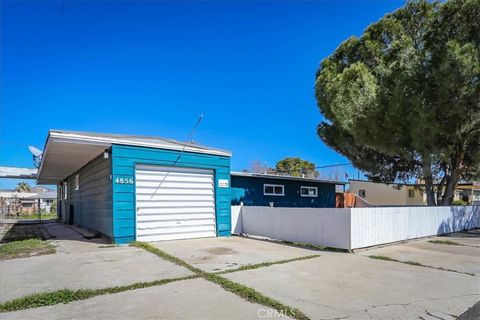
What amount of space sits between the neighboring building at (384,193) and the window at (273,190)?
17.6 metres

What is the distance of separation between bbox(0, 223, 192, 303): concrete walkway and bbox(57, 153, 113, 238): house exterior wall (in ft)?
6.75

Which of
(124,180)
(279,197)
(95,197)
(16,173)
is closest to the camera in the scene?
(124,180)

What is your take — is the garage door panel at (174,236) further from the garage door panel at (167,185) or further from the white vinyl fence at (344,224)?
the garage door panel at (167,185)

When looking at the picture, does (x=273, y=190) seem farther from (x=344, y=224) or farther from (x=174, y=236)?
(x=344, y=224)

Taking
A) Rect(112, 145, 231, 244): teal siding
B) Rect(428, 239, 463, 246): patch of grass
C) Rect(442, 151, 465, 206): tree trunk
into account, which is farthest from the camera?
Rect(442, 151, 465, 206): tree trunk

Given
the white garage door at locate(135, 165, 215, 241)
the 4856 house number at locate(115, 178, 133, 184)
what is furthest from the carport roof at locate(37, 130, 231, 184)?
the 4856 house number at locate(115, 178, 133, 184)

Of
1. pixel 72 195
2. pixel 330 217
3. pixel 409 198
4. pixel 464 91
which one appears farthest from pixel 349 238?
pixel 409 198

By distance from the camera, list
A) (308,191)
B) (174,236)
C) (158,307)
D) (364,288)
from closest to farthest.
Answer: (158,307) < (364,288) < (174,236) < (308,191)

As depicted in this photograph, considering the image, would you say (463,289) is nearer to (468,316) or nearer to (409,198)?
(468,316)

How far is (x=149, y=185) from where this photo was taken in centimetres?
1039

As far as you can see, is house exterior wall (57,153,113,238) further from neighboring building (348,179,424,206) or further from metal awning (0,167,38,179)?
neighboring building (348,179,424,206)

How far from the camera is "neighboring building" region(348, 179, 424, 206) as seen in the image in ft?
111

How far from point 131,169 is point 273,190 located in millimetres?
8540

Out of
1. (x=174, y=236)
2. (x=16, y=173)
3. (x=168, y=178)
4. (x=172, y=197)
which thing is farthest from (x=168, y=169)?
(x=16, y=173)
